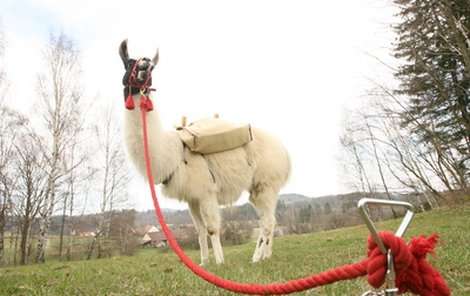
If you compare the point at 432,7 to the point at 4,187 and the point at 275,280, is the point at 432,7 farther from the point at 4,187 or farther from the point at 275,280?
the point at 4,187

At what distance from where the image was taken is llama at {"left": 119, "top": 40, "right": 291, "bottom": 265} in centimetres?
Result: 430

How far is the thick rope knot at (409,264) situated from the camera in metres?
0.79

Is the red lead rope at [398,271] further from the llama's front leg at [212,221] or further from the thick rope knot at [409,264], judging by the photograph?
the llama's front leg at [212,221]

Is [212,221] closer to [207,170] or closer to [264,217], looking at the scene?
[207,170]

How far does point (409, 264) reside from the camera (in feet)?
2.74

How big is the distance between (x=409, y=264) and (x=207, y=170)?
14.4 ft

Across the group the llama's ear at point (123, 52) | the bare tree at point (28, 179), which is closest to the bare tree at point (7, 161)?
the bare tree at point (28, 179)

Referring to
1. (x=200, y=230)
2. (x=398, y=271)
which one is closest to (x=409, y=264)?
(x=398, y=271)

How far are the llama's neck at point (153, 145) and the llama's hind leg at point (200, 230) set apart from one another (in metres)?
0.91

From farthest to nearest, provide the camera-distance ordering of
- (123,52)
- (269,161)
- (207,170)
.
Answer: (269,161), (207,170), (123,52)

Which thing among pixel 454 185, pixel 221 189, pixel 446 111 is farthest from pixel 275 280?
pixel 446 111

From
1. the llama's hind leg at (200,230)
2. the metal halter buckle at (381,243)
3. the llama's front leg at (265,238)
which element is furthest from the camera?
the llama's front leg at (265,238)

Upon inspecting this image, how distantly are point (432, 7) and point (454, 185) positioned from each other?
13248 millimetres

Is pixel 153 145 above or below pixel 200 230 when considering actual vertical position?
above
